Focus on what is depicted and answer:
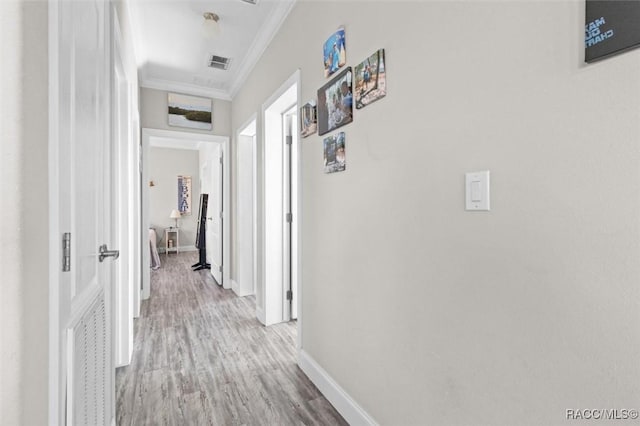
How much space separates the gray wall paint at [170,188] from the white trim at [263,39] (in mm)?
4701

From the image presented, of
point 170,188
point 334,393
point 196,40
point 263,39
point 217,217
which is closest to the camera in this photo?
point 334,393

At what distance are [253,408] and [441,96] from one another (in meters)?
1.91

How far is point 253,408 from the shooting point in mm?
1842

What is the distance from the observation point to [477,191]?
100 centimetres

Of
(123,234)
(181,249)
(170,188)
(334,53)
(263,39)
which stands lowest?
(181,249)

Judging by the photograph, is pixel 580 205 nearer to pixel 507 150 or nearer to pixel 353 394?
pixel 507 150

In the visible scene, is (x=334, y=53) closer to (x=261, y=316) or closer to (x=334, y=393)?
(x=334, y=393)

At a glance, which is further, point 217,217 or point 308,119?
point 217,217

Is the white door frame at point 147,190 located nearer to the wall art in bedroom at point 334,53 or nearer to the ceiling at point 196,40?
the ceiling at point 196,40

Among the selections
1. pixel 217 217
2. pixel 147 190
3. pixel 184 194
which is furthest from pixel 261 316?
pixel 184 194

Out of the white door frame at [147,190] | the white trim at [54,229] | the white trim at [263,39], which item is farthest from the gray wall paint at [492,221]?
the white door frame at [147,190]

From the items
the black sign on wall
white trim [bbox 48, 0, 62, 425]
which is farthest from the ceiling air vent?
the black sign on wall

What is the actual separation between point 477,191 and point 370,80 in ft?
2.59

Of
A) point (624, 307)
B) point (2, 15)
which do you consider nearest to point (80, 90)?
point (2, 15)
